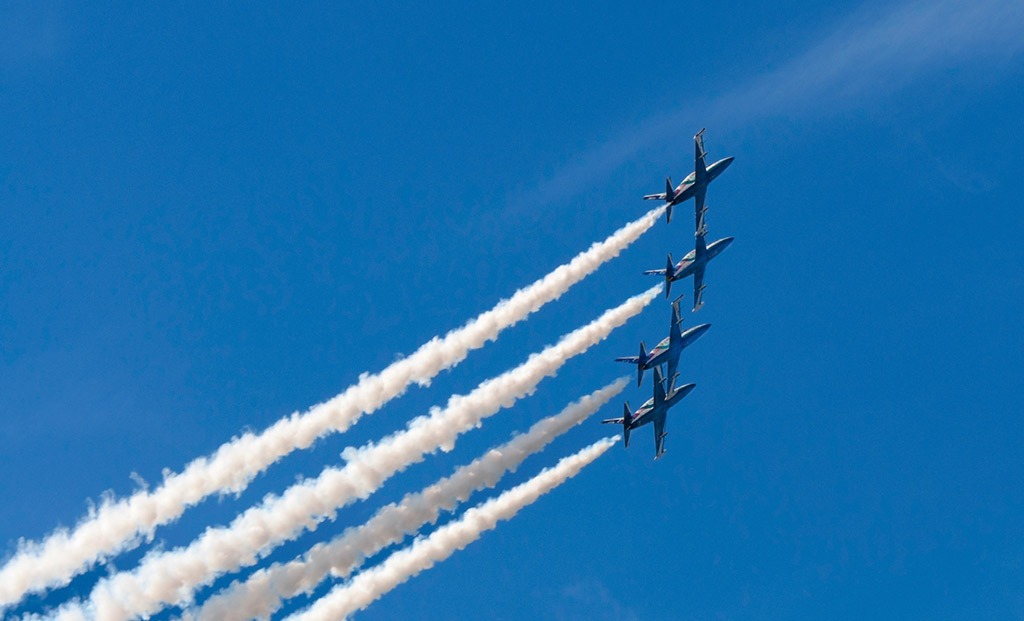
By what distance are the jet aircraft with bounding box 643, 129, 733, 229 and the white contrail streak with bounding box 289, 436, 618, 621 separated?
1658 centimetres

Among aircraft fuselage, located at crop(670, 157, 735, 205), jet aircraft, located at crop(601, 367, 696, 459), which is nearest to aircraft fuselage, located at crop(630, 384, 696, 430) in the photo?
jet aircraft, located at crop(601, 367, 696, 459)

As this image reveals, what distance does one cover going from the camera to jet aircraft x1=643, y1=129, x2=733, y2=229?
9708 centimetres

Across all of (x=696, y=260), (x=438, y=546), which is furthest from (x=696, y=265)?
(x=438, y=546)

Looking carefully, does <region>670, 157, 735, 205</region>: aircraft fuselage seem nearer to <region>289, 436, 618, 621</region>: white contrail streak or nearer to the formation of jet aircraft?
the formation of jet aircraft

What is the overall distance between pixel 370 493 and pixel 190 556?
10.1 metres

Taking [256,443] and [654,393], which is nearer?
[256,443]

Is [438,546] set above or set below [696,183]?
below

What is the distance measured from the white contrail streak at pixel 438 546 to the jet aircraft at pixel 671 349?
680cm

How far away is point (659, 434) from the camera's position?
97688 millimetres

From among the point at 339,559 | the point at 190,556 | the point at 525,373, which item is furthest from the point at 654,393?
the point at 190,556

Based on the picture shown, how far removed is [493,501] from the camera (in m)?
87.4

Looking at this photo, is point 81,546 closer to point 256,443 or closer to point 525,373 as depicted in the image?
point 256,443

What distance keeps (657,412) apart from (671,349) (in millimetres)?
4147

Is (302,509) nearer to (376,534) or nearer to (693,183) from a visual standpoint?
(376,534)
